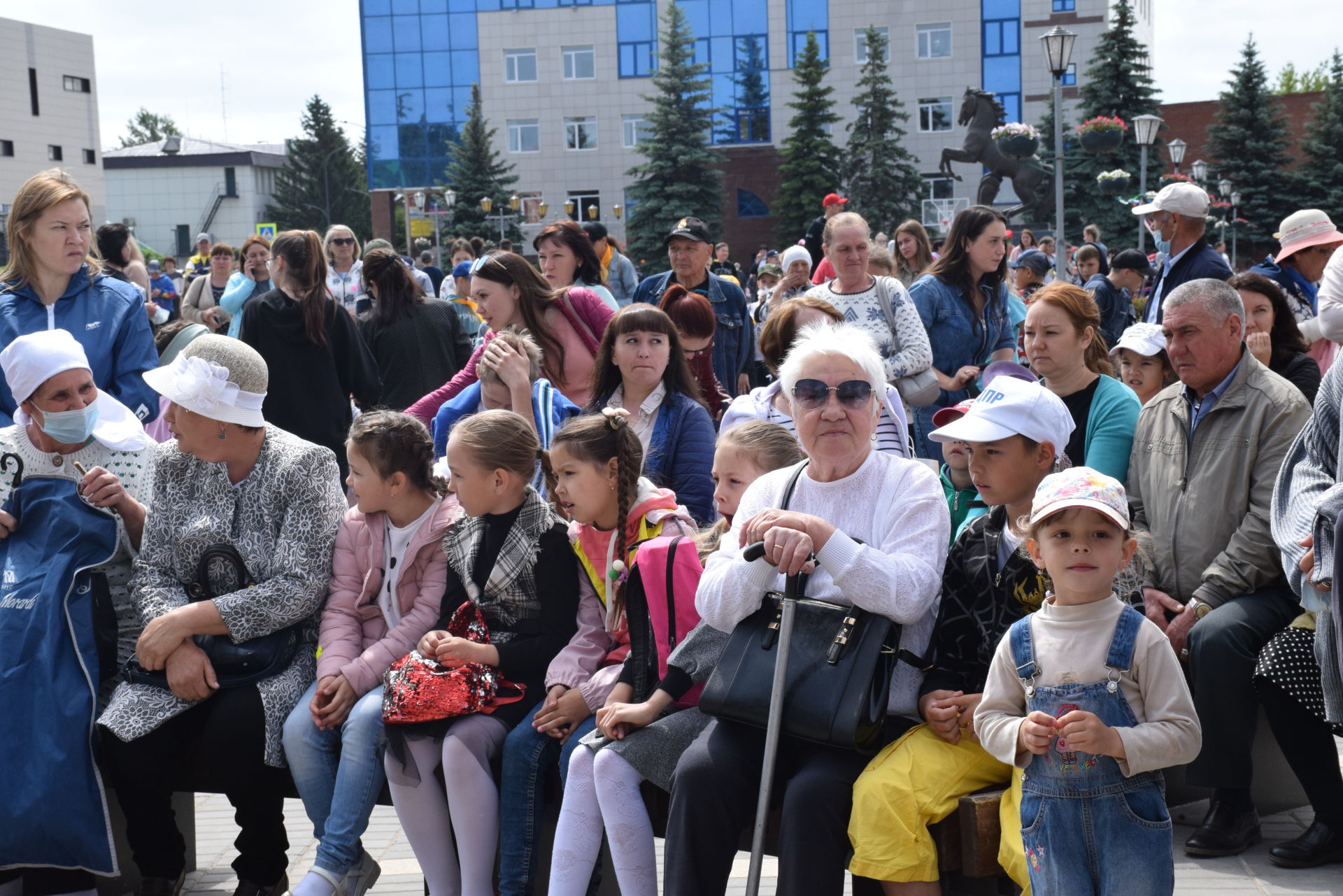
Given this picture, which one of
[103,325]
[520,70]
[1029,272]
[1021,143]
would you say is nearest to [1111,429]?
[103,325]

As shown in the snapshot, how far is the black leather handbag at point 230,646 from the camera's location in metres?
4.05

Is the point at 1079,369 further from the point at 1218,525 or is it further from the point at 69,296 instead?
the point at 69,296

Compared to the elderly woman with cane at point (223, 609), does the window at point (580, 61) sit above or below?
above

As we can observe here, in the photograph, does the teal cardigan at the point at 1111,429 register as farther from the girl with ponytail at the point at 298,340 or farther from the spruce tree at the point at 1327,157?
the spruce tree at the point at 1327,157

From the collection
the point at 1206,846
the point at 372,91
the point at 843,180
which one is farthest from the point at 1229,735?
the point at 372,91

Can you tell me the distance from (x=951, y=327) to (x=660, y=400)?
2.48 metres

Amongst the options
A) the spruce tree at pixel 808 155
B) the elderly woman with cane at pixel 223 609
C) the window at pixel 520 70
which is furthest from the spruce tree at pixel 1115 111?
the elderly woman with cane at pixel 223 609

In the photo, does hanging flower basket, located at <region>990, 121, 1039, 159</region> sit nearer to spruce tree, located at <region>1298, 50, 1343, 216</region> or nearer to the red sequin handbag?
the red sequin handbag

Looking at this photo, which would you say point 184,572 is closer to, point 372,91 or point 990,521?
point 990,521

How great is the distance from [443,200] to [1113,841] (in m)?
46.7

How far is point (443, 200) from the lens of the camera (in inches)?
1865

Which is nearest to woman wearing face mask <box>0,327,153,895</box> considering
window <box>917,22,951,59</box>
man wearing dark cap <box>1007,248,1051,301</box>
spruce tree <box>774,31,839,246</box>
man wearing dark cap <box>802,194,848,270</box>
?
man wearing dark cap <box>802,194,848,270</box>

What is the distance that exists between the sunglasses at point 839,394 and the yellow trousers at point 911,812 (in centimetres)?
97

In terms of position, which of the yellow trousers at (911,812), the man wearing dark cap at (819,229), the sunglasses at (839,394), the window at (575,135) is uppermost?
the window at (575,135)
